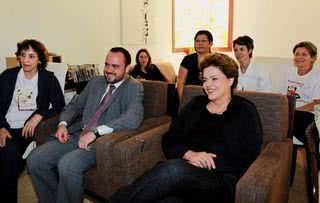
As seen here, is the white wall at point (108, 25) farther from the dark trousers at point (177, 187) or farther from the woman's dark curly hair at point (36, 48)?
the dark trousers at point (177, 187)

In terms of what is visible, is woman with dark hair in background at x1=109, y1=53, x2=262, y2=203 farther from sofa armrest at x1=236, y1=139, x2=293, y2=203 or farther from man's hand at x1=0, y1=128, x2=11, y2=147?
man's hand at x1=0, y1=128, x2=11, y2=147

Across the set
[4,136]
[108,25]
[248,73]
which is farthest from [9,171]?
[108,25]

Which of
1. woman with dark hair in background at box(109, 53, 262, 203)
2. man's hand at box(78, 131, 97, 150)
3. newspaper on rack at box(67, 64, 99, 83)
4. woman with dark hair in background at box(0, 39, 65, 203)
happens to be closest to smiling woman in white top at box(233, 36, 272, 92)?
woman with dark hair in background at box(109, 53, 262, 203)

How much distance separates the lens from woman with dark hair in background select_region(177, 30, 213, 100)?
3.42 metres

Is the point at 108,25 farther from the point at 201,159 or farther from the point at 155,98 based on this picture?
the point at 201,159

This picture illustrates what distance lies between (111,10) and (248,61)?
7.21 ft

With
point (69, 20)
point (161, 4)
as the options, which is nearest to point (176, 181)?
point (69, 20)

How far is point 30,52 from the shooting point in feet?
8.01

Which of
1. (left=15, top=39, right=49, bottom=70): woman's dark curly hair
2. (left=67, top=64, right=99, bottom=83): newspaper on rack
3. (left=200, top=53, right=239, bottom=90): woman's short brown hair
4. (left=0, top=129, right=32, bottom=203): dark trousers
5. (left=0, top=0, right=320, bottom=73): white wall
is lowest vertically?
(left=0, top=129, right=32, bottom=203): dark trousers

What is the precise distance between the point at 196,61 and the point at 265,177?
222cm

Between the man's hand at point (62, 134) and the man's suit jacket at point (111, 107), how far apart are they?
92 millimetres

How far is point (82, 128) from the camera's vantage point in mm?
2324

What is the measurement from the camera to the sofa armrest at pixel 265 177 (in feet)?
4.39

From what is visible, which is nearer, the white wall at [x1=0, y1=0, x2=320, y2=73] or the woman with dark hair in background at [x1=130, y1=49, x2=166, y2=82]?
the white wall at [x1=0, y1=0, x2=320, y2=73]
